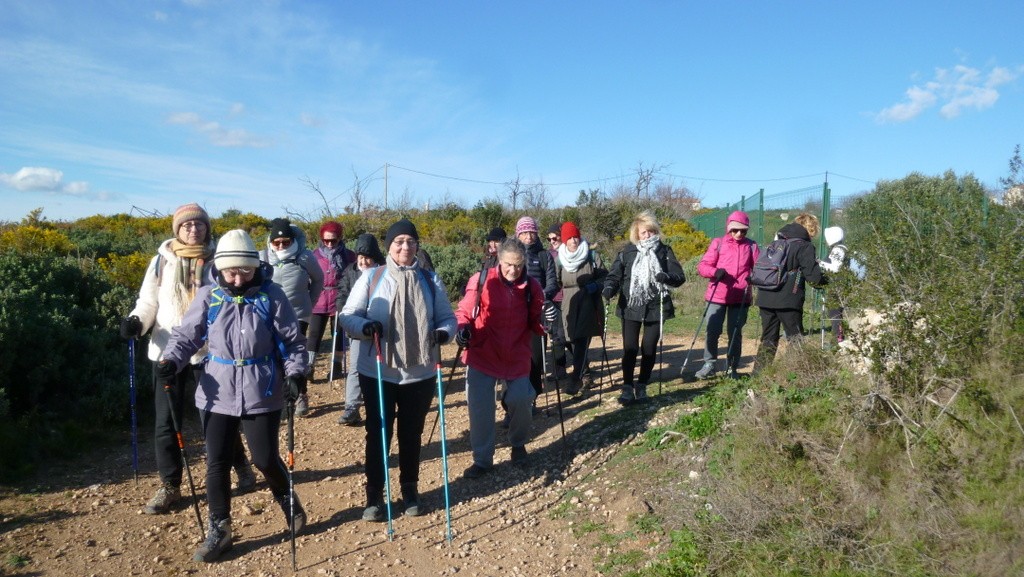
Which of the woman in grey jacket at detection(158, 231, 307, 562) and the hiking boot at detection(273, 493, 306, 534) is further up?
the woman in grey jacket at detection(158, 231, 307, 562)

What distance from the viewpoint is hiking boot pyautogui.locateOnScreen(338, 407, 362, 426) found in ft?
22.6

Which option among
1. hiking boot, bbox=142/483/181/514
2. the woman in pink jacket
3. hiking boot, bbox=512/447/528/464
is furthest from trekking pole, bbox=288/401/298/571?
the woman in pink jacket

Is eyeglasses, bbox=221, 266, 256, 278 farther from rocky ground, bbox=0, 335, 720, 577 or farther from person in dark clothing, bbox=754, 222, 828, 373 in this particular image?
person in dark clothing, bbox=754, 222, 828, 373

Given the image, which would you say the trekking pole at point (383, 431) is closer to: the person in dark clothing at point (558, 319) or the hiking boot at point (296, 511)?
the hiking boot at point (296, 511)

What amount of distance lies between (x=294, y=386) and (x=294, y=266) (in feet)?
9.81

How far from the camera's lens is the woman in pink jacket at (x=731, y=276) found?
7512 mm

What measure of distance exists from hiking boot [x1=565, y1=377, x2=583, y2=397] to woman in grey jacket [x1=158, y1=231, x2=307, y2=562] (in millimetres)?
3823

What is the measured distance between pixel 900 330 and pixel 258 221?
25.2 metres

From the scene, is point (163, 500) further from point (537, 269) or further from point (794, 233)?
point (794, 233)

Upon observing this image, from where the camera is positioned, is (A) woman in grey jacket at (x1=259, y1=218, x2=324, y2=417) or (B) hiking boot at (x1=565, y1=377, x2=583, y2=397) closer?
(A) woman in grey jacket at (x1=259, y1=218, x2=324, y2=417)

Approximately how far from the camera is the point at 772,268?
7.25 metres

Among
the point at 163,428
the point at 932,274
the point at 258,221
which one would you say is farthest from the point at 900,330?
the point at 258,221

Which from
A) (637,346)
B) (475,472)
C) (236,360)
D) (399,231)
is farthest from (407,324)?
(637,346)

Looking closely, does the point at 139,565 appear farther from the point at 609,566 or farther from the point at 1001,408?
the point at 1001,408
